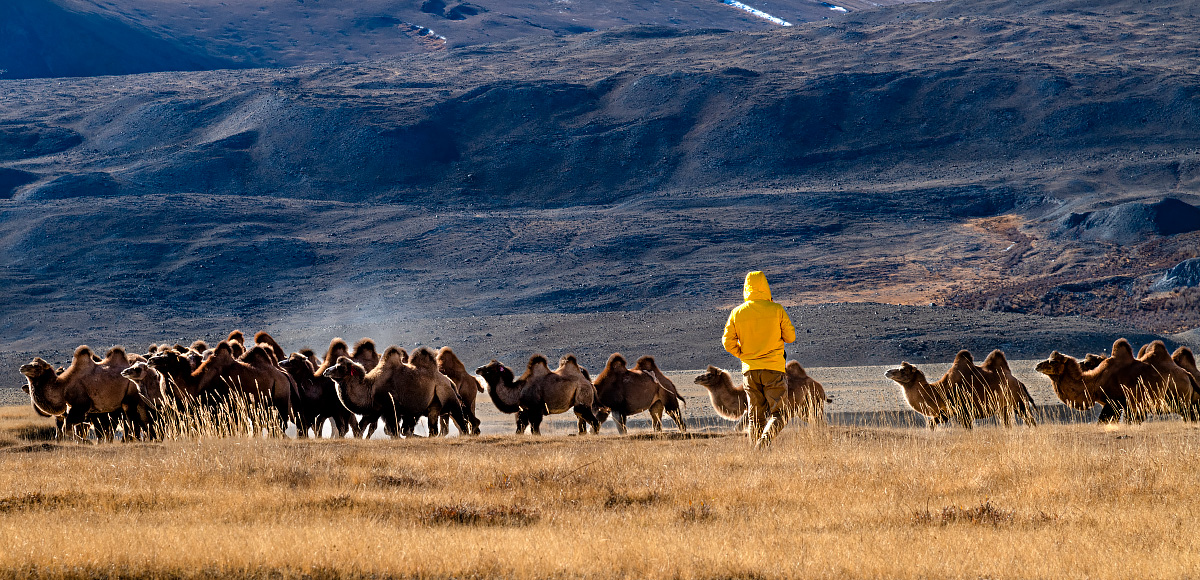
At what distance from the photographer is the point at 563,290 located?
63219mm

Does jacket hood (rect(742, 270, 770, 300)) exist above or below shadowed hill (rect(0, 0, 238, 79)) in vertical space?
below

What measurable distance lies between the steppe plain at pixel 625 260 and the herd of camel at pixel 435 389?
913 mm

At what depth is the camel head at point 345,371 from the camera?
54.5 ft

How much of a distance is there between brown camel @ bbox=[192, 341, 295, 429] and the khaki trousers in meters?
6.24

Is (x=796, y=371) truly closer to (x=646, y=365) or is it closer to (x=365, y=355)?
(x=646, y=365)

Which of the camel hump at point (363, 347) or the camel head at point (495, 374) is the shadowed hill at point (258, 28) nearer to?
the camel hump at point (363, 347)

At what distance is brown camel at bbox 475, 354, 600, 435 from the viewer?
17625 mm

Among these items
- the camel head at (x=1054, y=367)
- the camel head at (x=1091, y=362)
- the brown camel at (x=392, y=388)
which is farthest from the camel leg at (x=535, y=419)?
the camel head at (x=1091, y=362)

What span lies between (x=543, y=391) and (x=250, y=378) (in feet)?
12.7

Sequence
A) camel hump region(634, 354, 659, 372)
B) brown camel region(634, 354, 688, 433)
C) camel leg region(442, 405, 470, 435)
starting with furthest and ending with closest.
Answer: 1. camel hump region(634, 354, 659, 372)
2. brown camel region(634, 354, 688, 433)
3. camel leg region(442, 405, 470, 435)

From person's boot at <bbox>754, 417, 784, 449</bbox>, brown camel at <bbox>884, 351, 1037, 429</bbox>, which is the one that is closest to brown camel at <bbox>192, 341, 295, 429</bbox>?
person's boot at <bbox>754, 417, 784, 449</bbox>

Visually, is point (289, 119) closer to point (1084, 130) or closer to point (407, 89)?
point (407, 89)

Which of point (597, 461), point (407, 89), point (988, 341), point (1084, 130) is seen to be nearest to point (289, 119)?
point (407, 89)

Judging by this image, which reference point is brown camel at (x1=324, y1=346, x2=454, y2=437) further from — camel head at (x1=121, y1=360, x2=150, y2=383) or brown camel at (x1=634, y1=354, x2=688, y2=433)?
brown camel at (x1=634, y1=354, x2=688, y2=433)
